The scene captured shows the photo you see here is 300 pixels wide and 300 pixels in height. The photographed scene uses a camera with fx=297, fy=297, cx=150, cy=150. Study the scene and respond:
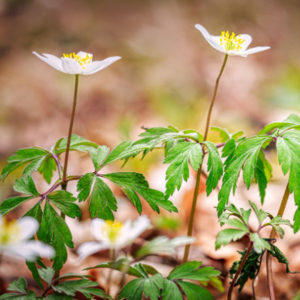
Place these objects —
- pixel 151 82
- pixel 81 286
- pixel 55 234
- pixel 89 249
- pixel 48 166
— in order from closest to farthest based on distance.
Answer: pixel 89 249
pixel 55 234
pixel 81 286
pixel 48 166
pixel 151 82

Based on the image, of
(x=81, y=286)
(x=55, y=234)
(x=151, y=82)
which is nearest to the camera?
(x=55, y=234)

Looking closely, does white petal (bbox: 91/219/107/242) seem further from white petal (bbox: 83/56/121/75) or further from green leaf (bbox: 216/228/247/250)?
white petal (bbox: 83/56/121/75)

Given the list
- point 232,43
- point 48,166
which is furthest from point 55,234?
point 232,43

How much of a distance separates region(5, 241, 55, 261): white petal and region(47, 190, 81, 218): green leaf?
0.46 feet

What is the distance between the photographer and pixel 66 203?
1.14m

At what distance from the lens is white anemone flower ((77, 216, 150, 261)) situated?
972 mm

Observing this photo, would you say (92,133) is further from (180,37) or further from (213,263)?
(180,37)

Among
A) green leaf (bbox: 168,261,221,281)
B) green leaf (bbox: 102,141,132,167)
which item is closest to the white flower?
green leaf (bbox: 102,141,132,167)

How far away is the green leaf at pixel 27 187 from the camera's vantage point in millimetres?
1159

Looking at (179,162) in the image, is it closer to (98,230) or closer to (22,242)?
(98,230)

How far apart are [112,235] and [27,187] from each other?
0.41 meters

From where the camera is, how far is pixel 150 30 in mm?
5238

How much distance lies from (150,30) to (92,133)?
2.77 meters

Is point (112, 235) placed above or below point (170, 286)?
above
